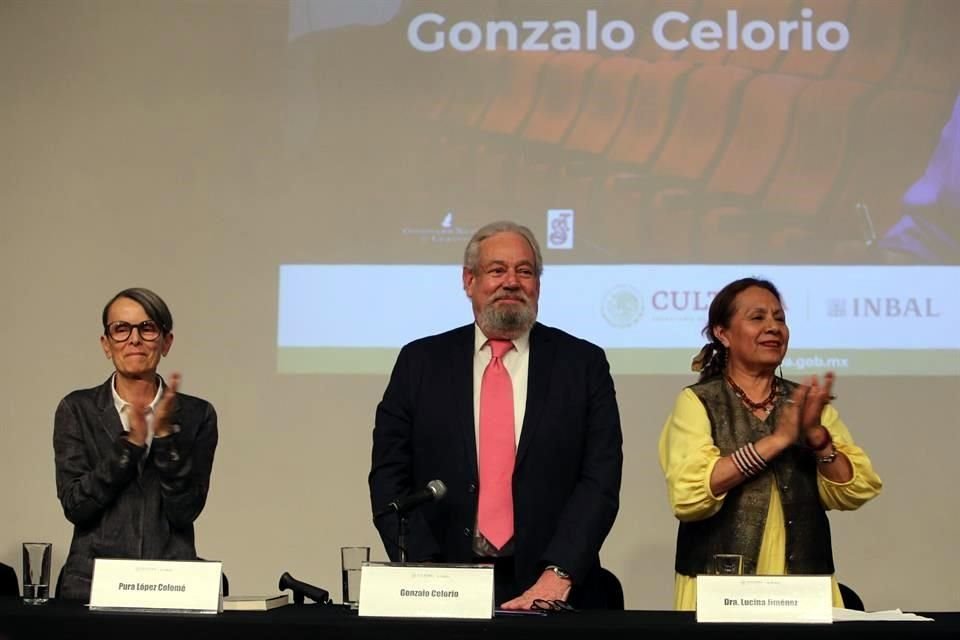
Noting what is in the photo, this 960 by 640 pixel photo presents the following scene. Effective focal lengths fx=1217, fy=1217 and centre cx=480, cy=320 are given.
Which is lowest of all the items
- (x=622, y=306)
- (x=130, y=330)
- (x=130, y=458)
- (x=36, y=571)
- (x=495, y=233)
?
(x=36, y=571)

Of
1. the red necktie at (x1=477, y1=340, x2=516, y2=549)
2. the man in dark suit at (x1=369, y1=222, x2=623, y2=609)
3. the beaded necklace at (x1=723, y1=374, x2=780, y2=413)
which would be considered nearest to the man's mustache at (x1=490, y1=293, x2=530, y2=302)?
the man in dark suit at (x1=369, y1=222, x2=623, y2=609)

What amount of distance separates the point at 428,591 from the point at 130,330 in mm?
1193

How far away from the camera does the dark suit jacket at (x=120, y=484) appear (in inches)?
122

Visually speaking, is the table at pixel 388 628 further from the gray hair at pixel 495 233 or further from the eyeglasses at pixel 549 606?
the gray hair at pixel 495 233

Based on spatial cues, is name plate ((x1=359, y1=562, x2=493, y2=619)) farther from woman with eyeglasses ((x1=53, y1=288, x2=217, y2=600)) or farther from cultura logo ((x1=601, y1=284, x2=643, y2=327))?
cultura logo ((x1=601, y1=284, x2=643, y2=327))

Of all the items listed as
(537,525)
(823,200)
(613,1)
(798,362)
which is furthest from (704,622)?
(613,1)

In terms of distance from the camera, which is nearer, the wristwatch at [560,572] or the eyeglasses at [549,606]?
the eyeglasses at [549,606]

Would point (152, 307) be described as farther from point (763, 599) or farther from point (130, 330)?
point (763, 599)

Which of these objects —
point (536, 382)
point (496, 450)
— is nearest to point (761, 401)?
point (536, 382)

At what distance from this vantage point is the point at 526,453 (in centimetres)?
322

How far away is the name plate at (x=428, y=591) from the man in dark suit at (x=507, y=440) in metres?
0.48

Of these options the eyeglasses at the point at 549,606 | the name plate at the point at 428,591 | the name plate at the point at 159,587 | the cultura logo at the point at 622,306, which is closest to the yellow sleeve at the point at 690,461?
the eyeglasses at the point at 549,606

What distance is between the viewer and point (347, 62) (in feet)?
17.0

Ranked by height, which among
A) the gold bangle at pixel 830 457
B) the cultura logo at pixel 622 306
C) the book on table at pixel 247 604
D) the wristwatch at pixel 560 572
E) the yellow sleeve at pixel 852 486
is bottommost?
the book on table at pixel 247 604
